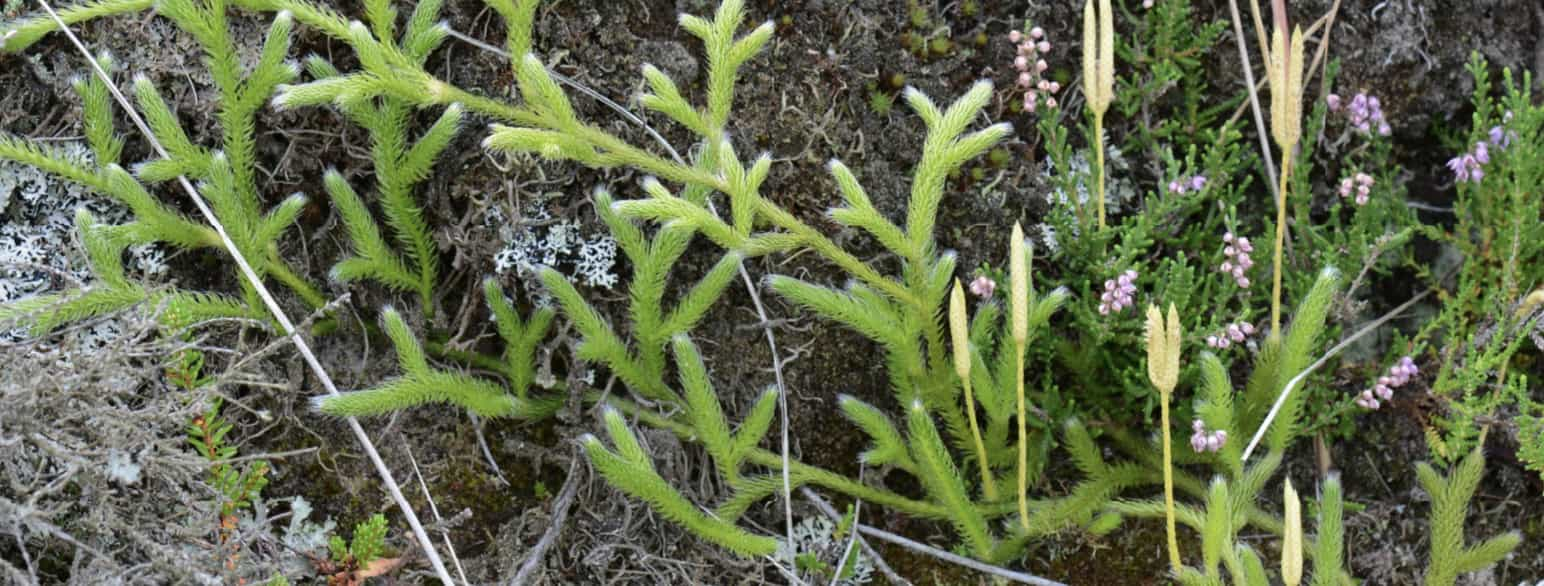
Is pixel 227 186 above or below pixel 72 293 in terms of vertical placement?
above

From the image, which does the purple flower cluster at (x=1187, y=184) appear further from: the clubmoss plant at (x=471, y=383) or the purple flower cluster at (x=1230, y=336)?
the clubmoss plant at (x=471, y=383)

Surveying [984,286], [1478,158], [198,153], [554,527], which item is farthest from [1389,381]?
[198,153]

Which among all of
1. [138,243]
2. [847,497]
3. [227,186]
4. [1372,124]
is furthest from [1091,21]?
[138,243]

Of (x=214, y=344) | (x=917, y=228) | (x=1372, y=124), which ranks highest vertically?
(x=1372, y=124)

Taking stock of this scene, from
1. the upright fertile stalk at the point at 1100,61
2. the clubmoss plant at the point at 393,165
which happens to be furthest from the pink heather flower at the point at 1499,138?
the clubmoss plant at the point at 393,165

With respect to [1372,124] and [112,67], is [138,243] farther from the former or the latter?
[1372,124]

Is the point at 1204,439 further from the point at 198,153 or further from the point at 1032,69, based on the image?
the point at 198,153
